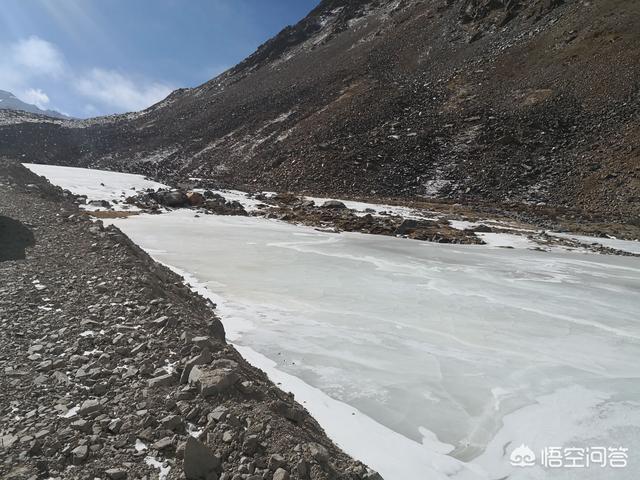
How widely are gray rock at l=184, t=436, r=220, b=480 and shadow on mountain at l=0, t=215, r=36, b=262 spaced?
5.13m

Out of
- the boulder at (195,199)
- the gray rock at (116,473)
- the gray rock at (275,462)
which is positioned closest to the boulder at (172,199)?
the boulder at (195,199)

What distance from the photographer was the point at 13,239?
703cm

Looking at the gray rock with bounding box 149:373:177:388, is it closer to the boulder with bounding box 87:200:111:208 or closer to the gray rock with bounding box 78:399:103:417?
the gray rock with bounding box 78:399:103:417

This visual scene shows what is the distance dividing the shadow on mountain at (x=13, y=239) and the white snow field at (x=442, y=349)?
2.87 m

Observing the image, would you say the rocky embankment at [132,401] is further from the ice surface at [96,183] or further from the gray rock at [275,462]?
the ice surface at [96,183]

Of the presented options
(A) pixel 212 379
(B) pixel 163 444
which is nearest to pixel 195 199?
(A) pixel 212 379

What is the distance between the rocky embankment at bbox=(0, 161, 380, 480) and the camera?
8.47ft

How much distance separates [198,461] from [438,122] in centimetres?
3556

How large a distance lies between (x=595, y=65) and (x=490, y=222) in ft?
69.4

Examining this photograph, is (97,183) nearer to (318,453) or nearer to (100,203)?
(100,203)

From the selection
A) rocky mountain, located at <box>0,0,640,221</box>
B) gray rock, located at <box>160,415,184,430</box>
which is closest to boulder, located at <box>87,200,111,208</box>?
rocky mountain, located at <box>0,0,640,221</box>

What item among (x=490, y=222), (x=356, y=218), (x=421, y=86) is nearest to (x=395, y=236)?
(x=356, y=218)

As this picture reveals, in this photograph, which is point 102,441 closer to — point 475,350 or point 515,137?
point 475,350

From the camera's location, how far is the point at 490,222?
19750mm
